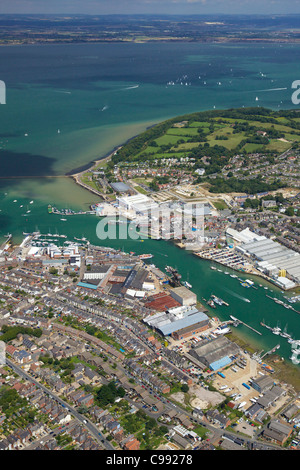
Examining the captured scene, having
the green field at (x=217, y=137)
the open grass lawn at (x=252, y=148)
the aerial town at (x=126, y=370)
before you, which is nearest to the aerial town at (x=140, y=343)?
the aerial town at (x=126, y=370)

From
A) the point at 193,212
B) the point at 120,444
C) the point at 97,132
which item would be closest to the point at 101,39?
the point at 97,132

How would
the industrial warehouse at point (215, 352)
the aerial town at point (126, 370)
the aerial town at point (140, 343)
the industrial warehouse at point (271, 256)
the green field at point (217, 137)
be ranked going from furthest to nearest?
the green field at point (217, 137) < the industrial warehouse at point (271, 256) < the industrial warehouse at point (215, 352) < the aerial town at point (140, 343) < the aerial town at point (126, 370)

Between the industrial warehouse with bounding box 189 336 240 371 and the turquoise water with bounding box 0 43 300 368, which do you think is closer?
the industrial warehouse with bounding box 189 336 240 371

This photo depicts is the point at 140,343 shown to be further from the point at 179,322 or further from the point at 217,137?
the point at 217,137

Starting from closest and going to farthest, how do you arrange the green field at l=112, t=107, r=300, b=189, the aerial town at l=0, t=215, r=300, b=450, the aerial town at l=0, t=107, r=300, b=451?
1. the aerial town at l=0, t=215, r=300, b=450
2. the aerial town at l=0, t=107, r=300, b=451
3. the green field at l=112, t=107, r=300, b=189

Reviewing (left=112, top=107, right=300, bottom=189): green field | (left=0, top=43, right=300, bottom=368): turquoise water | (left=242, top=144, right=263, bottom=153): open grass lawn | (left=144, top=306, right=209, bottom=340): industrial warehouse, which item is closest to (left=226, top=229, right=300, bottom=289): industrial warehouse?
(left=0, top=43, right=300, bottom=368): turquoise water

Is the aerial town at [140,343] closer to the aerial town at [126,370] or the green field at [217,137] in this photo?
the aerial town at [126,370]

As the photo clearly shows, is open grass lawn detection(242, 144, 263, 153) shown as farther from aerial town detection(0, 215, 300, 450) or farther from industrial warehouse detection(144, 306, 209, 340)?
industrial warehouse detection(144, 306, 209, 340)

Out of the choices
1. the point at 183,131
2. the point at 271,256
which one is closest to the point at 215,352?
the point at 271,256
